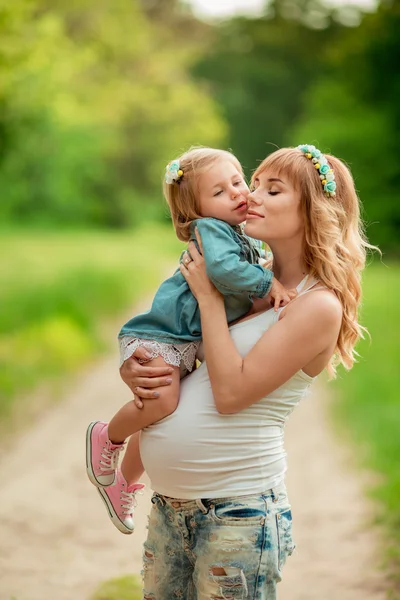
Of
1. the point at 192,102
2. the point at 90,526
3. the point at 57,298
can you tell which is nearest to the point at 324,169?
the point at 90,526

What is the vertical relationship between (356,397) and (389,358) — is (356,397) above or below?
below

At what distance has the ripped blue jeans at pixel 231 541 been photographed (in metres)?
2.17

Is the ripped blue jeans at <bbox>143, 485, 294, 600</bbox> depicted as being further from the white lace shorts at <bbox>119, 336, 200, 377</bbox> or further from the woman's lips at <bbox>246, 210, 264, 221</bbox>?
the woman's lips at <bbox>246, 210, 264, 221</bbox>

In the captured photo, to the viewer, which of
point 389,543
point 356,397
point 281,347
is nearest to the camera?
point 281,347

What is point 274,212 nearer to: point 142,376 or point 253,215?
point 253,215

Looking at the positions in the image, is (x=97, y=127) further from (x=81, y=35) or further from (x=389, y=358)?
(x=389, y=358)

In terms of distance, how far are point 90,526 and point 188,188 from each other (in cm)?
287

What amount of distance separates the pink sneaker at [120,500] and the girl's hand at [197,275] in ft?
2.23

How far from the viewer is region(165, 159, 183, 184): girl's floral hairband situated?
250cm

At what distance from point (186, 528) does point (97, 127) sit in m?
25.5

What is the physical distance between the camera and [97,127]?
88.0ft

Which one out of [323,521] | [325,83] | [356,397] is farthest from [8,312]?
[325,83]

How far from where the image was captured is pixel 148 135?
2903cm

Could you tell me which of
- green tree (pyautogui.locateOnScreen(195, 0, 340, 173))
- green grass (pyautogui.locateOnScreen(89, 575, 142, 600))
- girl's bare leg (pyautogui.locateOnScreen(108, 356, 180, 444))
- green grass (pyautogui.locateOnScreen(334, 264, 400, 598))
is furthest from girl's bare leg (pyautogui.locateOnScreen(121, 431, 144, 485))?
green tree (pyautogui.locateOnScreen(195, 0, 340, 173))
